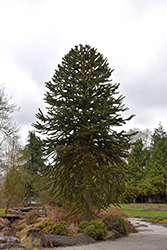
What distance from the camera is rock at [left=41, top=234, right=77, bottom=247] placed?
6015mm

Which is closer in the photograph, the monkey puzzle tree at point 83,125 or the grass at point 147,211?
the monkey puzzle tree at point 83,125

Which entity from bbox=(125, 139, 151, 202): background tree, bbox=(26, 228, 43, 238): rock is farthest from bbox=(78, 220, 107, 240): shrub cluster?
bbox=(125, 139, 151, 202): background tree

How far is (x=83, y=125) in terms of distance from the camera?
7.79m

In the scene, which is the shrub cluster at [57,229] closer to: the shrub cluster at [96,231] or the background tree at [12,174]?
the shrub cluster at [96,231]

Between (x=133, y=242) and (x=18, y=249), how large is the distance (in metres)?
3.43

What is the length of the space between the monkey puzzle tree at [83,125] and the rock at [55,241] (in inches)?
64.4

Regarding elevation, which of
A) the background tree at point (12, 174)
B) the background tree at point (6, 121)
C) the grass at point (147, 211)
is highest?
the background tree at point (6, 121)

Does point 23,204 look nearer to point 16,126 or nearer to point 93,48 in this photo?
point 16,126

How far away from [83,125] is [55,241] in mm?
3932

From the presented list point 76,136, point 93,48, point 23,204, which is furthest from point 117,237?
point 23,204

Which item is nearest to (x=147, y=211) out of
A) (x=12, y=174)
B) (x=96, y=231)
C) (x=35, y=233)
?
(x=12, y=174)

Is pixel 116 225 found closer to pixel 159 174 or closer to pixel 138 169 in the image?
pixel 159 174

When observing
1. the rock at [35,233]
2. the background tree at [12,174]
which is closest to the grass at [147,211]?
the background tree at [12,174]

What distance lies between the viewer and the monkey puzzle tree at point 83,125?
7.77m
